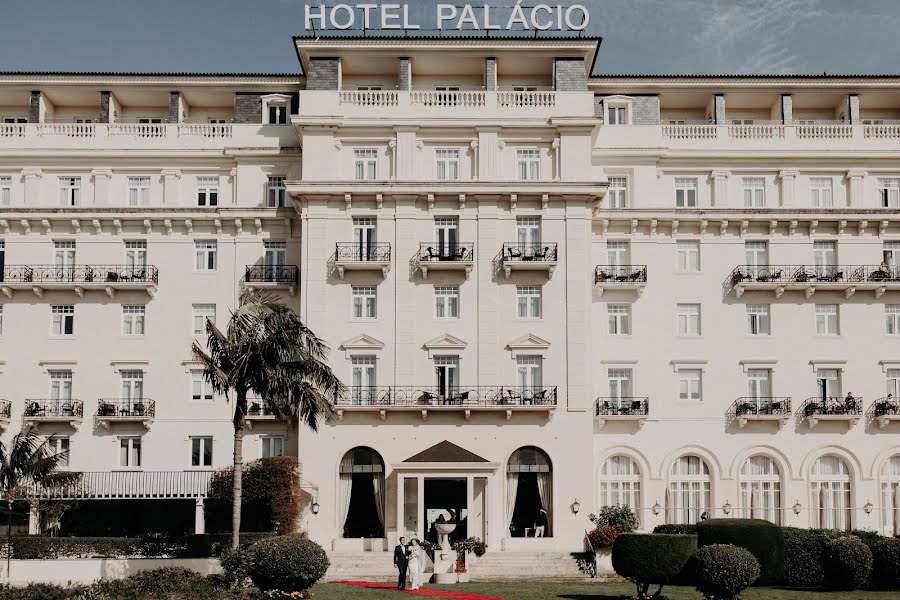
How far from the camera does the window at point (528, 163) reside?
51.9 m

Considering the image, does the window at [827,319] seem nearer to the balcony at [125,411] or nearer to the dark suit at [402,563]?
the dark suit at [402,563]

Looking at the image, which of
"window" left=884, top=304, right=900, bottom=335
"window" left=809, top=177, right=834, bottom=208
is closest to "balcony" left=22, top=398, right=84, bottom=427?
"window" left=809, top=177, right=834, bottom=208

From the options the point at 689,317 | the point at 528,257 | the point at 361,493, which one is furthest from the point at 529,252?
the point at 361,493

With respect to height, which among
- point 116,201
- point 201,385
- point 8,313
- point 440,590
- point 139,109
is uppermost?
point 139,109

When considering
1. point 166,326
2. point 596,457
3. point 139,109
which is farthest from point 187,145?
point 596,457

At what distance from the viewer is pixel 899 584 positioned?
3866 cm

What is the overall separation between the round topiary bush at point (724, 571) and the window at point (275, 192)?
1076 inches

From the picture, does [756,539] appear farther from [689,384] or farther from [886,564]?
[689,384]

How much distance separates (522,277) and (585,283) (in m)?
2.70

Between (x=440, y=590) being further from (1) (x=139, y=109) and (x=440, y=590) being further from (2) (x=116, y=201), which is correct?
(1) (x=139, y=109)

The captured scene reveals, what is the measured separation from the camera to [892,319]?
53.7m

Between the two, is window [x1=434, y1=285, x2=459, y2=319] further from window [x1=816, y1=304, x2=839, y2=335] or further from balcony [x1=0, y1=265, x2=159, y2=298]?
window [x1=816, y1=304, x2=839, y2=335]

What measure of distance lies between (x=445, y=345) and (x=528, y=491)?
702 centimetres

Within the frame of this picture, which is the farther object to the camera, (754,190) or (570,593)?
(754,190)
